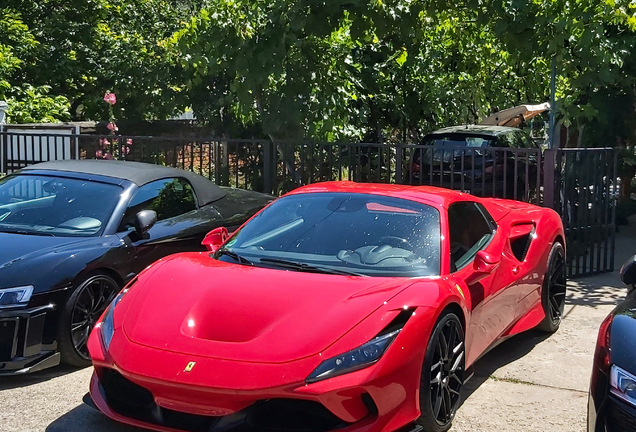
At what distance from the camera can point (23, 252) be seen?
5262mm

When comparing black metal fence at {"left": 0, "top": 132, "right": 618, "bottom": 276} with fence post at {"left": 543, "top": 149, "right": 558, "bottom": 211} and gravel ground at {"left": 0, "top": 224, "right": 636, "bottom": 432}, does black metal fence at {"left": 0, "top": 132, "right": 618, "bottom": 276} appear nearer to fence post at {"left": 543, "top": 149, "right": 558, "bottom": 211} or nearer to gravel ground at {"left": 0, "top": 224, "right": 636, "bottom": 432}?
fence post at {"left": 543, "top": 149, "right": 558, "bottom": 211}

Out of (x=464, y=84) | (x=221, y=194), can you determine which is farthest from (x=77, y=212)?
(x=464, y=84)

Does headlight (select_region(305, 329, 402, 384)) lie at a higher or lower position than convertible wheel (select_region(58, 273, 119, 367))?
higher

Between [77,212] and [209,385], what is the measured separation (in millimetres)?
2918

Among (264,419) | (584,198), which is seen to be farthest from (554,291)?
(264,419)

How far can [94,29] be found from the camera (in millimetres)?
18875

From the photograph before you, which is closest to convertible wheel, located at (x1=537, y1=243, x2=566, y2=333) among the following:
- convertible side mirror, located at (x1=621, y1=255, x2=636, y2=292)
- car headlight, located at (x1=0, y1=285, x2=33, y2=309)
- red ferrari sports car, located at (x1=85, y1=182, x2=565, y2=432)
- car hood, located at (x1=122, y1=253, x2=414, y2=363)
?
red ferrari sports car, located at (x1=85, y1=182, x2=565, y2=432)

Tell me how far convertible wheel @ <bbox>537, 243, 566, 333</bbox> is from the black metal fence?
1.87 m

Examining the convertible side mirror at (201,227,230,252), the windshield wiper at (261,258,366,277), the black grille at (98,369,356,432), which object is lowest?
the black grille at (98,369,356,432)

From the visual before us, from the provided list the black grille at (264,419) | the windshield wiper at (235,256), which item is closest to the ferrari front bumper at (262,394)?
the black grille at (264,419)

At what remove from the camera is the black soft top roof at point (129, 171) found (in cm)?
641

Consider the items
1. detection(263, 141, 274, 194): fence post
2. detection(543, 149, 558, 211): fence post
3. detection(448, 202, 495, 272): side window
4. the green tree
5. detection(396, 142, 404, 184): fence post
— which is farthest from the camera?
the green tree

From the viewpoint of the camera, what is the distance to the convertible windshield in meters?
5.85

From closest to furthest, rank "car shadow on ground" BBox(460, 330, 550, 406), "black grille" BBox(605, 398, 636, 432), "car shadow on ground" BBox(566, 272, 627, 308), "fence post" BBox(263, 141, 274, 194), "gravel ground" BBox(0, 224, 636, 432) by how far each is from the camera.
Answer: "black grille" BBox(605, 398, 636, 432) → "gravel ground" BBox(0, 224, 636, 432) → "car shadow on ground" BBox(460, 330, 550, 406) → "car shadow on ground" BBox(566, 272, 627, 308) → "fence post" BBox(263, 141, 274, 194)
